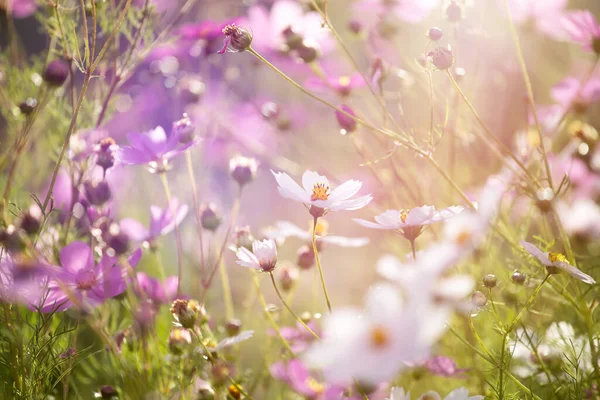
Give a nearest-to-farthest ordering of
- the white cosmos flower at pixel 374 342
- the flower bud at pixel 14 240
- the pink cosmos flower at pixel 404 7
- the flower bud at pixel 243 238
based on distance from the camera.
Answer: the white cosmos flower at pixel 374 342 → the flower bud at pixel 14 240 → the flower bud at pixel 243 238 → the pink cosmos flower at pixel 404 7

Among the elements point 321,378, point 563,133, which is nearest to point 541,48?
point 563,133

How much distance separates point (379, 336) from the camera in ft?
0.93

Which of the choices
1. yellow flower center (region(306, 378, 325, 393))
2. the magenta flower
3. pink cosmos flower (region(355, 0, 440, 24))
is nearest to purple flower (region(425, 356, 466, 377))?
yellow flower center (region(306, 378, 325, 393))

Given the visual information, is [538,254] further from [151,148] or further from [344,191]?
[151,148]

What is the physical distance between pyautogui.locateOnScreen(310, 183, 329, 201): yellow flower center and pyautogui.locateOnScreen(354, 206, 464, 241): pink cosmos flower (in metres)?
0.07

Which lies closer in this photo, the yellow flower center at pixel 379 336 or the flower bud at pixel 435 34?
the yellow flower center at pixel 379 336

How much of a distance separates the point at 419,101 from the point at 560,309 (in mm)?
733

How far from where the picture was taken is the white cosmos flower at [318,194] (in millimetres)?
480

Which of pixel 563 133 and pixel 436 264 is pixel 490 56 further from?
pixel 436 264

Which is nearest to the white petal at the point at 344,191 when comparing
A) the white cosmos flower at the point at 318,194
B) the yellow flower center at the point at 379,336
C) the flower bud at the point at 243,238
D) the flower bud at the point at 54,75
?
the white cosmos flower at the point at 318,194

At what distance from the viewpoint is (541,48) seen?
1.44m

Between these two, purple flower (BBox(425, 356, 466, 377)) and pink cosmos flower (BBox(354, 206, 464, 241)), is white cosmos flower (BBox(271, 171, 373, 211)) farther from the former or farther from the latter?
purple flower (BBox(425, 356, 466, 377))

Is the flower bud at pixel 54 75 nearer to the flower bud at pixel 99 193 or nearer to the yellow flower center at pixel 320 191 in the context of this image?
the flower bud at pixel 99 193

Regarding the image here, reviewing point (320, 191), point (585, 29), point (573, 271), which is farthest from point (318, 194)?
point (585, 29)
